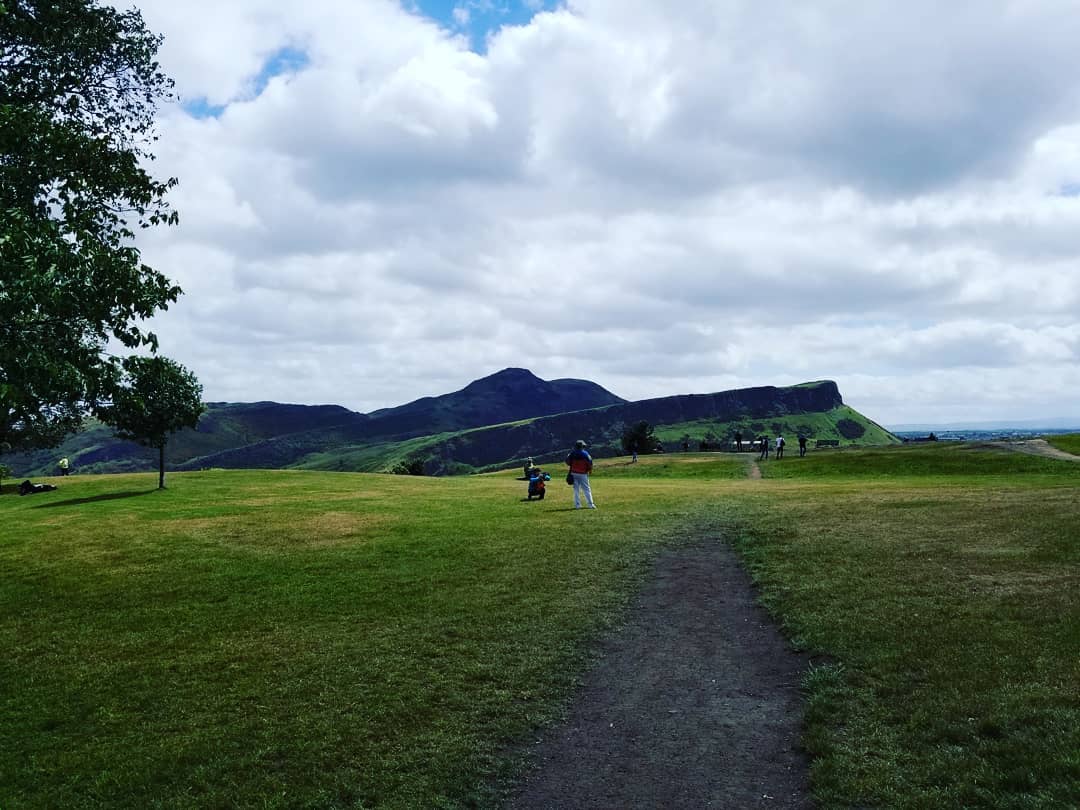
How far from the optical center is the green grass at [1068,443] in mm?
68188

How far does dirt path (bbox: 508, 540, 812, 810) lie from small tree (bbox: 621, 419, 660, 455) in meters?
88.2

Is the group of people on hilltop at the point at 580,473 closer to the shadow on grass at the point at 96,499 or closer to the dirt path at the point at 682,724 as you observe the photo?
the dirt path at the point at 682,724

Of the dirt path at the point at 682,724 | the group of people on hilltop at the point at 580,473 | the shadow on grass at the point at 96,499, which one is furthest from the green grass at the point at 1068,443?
the shadow on grass at the point at 96,499

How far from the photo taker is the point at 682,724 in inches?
420

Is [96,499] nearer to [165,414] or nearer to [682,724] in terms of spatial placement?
[165,414]

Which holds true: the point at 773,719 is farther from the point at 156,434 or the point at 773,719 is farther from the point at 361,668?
the point at 156,434

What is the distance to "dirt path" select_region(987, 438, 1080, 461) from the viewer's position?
62.6 metres

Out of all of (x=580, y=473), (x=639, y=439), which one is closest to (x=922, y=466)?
(x=580, y=473)

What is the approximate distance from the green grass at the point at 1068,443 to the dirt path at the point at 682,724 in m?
72.9

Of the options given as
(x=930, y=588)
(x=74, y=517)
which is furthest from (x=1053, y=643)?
(x=74, y=517)

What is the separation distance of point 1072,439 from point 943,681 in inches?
3522

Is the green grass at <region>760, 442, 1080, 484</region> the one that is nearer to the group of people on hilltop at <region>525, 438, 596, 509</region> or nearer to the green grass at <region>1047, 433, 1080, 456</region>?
the green grass at <region>1047, 433, 1080, 456</region>

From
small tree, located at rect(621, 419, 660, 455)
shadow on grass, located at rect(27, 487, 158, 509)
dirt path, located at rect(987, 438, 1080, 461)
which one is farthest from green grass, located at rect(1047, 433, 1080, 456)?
shadow on grass, located at rect(27, 487, 158, 509)

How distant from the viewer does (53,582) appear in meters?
21.8
